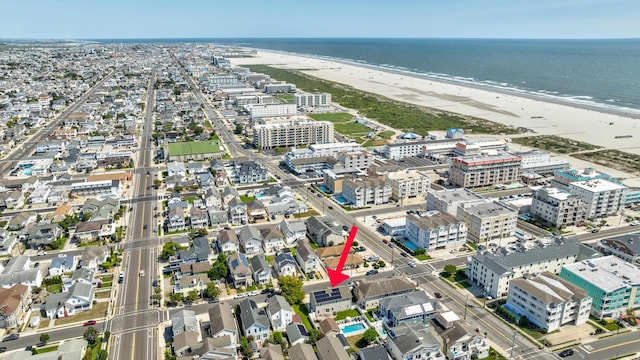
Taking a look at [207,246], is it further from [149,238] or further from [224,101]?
[224,101]

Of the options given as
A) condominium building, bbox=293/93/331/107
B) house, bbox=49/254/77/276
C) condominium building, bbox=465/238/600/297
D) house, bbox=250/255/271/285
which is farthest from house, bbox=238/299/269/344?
condominium building, bbox=293/93/331/107

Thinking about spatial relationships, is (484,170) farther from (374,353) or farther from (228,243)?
(374,353)

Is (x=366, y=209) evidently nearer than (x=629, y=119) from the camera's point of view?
Yes

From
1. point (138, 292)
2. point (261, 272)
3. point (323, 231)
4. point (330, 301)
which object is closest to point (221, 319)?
point (261, 272)

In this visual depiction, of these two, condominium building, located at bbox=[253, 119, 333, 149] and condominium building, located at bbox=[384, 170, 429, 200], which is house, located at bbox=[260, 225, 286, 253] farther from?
condominium building, located at bbox=[253, 119, 333, 149]

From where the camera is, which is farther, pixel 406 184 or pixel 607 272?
pixel 406 184

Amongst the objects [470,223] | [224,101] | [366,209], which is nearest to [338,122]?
[224,101]
